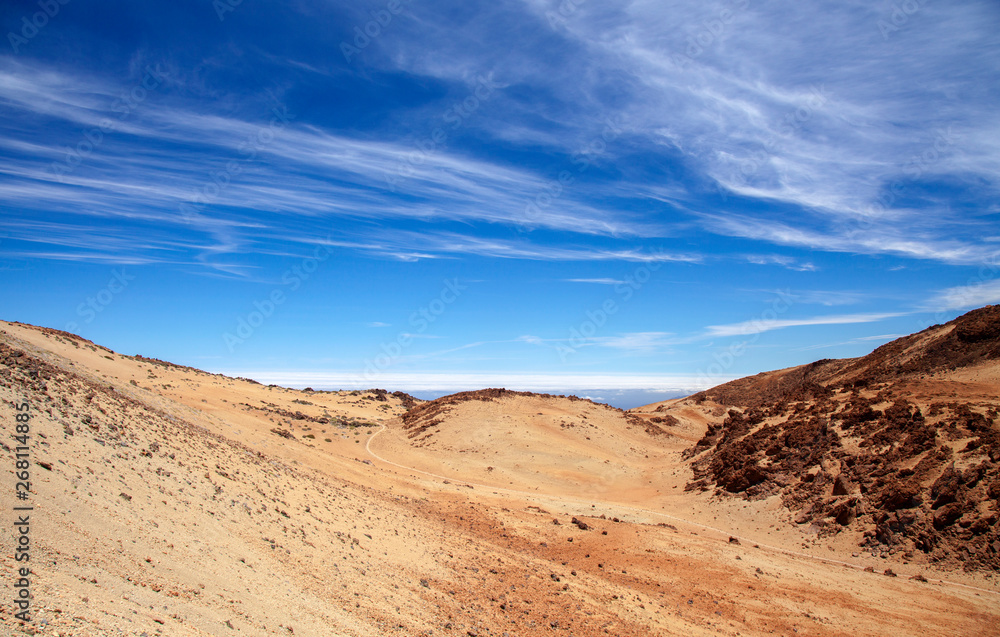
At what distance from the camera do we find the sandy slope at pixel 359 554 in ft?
22.7

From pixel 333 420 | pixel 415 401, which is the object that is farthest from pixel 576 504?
pixel 415 401

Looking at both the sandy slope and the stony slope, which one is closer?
the sandy slope

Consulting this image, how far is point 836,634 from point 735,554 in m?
4.64

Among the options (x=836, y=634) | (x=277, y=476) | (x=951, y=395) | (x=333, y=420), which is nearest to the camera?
(x=836, y=634)

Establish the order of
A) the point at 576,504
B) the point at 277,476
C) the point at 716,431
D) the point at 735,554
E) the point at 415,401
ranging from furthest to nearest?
the point at 415,401 < the point at 716,431 < the point at 576,504 < the point at 735,554 < the point at 277,476

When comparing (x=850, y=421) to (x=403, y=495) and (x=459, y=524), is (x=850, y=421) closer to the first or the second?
(x=459, y=524)

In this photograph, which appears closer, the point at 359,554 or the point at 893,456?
the point at 359,554

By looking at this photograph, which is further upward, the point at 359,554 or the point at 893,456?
the point at 893,456

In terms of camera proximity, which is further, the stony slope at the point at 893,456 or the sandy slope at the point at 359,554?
the stony slope at the point at 893,456

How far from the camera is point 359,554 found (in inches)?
436

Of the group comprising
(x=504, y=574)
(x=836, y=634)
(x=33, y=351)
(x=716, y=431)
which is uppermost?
(x=33, y=351)

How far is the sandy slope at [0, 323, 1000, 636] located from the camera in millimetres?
6934

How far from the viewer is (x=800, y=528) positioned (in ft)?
59.1

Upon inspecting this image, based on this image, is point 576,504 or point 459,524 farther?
point 576,504
